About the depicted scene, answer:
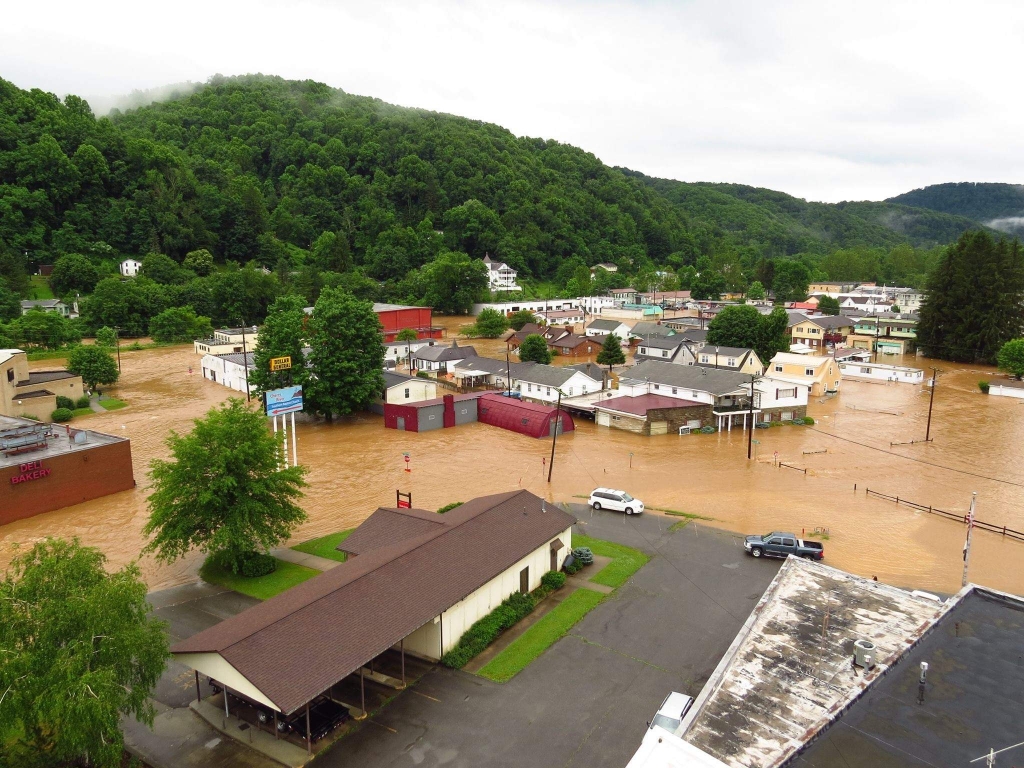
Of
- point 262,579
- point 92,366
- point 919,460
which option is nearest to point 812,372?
point 919,460

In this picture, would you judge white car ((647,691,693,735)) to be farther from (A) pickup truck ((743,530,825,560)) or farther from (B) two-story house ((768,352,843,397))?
(B) two-story house ((768,352,843,397))

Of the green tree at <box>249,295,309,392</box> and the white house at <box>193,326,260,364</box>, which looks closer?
the green tree at <box>249,295,309,392</box>

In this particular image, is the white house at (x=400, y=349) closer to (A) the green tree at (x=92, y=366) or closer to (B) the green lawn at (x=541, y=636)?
(A) the green tree at (x=92, y=366)

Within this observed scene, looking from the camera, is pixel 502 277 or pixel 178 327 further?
pixel 502 277

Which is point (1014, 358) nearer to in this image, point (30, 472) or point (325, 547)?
point (325, 547)

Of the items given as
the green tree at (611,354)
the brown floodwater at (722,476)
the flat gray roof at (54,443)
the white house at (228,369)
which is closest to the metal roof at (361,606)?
the brown floodwater at (722,476)

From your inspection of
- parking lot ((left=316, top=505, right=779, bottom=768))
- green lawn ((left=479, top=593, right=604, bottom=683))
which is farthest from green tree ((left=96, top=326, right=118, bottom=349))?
parking lot ((left=316, top=505, right=779, bottom=768))
